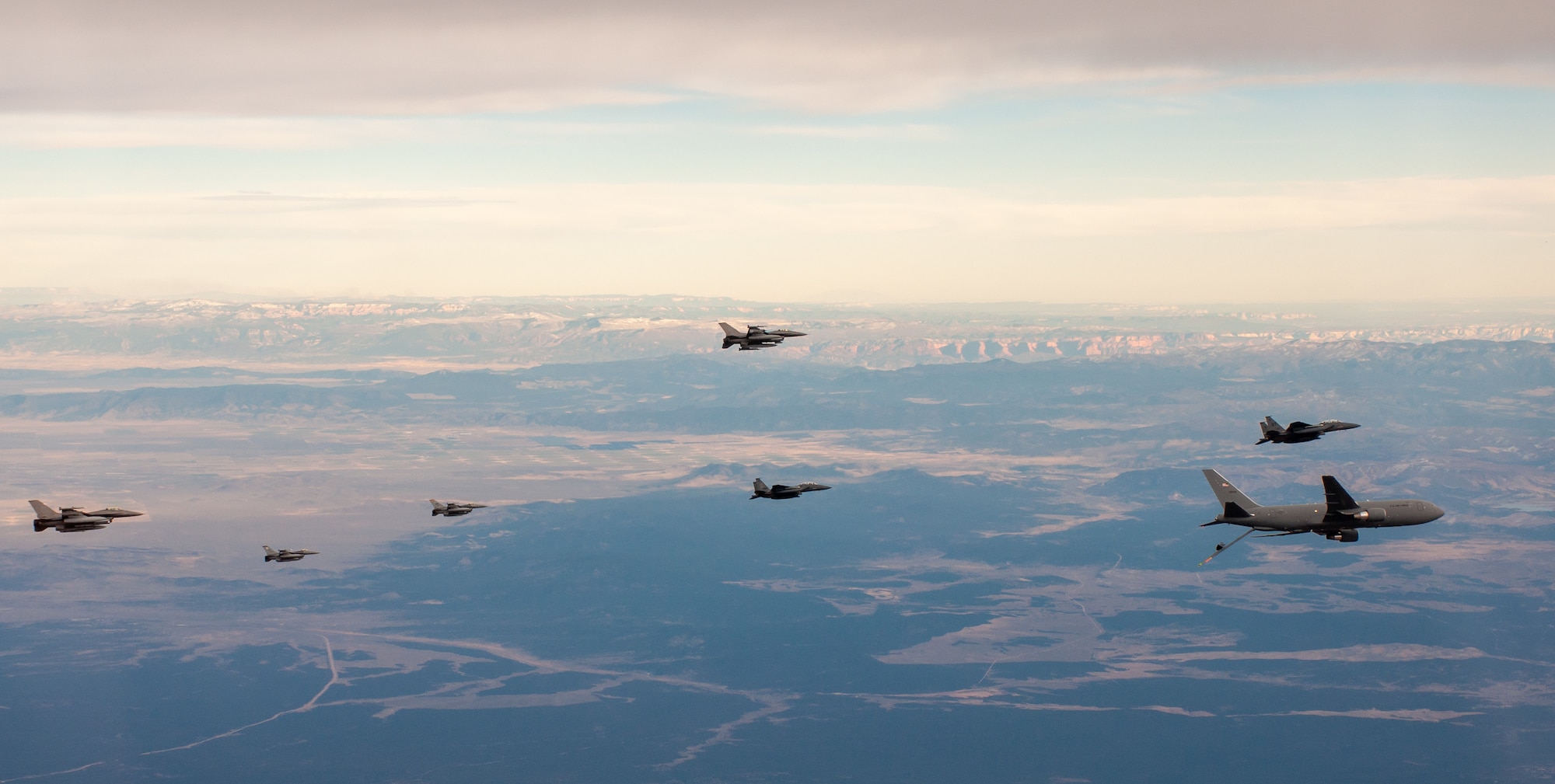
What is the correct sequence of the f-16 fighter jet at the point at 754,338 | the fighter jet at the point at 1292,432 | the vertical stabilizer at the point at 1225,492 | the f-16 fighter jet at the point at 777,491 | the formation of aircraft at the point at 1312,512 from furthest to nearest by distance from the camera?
1. the f-16 fighter jet at the point at 777,491
2. the f-16 fighter jet at the point at 754,338
3. the fighter jet at the point at 1292,432
4. the vertical stabilizer at the point at 1225,492
5. the formation of aircraft at the point at 1312,512

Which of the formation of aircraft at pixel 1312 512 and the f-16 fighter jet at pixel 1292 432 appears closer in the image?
the formation of aircraft at pixel 1312 512

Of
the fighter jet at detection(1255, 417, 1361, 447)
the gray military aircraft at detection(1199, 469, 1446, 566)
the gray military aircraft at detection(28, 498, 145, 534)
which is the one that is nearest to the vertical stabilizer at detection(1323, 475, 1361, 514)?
the gray military aircraft at detection(1199, 469, 1446, 566)

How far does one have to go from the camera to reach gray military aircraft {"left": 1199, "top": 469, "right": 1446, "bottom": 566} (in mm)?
91562

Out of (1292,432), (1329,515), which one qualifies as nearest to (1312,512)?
(1329,515)

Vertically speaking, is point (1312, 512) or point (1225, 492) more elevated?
point (1225, 492)

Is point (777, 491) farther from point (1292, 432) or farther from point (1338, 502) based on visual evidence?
point (1338, 502)

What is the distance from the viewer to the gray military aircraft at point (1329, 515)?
9156 cm

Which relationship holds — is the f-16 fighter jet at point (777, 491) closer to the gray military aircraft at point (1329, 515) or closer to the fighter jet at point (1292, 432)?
the fighter jet at point (1292, 432)

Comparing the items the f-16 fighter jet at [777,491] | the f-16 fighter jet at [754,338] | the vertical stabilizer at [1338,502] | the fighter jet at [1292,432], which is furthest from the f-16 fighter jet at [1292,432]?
the f-16 fighter jet at [754,338]

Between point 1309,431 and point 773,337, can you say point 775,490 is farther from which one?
point 1309,431

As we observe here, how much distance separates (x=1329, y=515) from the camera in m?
91.9

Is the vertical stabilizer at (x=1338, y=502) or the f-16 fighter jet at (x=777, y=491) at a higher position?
the vertical stabilizer at (x=1338, y=502)

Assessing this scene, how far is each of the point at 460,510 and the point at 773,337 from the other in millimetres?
59260

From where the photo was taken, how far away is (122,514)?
11681cm
